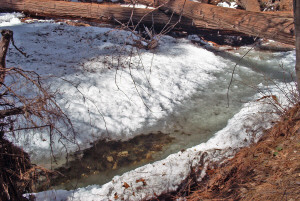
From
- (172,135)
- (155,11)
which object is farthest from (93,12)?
(172,135)

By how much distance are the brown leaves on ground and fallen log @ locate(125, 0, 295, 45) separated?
237 cm

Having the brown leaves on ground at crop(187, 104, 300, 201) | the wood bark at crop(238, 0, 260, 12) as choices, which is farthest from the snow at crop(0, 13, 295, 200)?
the wood bark at crop(238, 0, 260, 12)

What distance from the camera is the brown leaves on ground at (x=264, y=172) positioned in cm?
279

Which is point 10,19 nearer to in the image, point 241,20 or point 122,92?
point 122,92

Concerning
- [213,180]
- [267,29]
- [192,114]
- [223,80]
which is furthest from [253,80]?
[213,180]

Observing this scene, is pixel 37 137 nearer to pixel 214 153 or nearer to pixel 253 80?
pixel 214 153

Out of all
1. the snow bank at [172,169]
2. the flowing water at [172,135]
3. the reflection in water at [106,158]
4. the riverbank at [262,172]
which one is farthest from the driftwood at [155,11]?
the reflection in water at [106,158]

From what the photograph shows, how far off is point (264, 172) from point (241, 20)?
4.45m

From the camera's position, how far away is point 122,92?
544cm

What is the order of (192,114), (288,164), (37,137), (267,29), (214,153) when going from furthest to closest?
(267,29) < (192,114) < (37,137) < (214,153) < (288,164)

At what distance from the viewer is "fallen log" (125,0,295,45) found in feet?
19.5

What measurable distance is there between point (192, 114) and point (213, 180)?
1904 millimetres

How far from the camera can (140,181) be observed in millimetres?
3256

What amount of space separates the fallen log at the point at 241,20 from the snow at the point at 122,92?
2.71 ft
